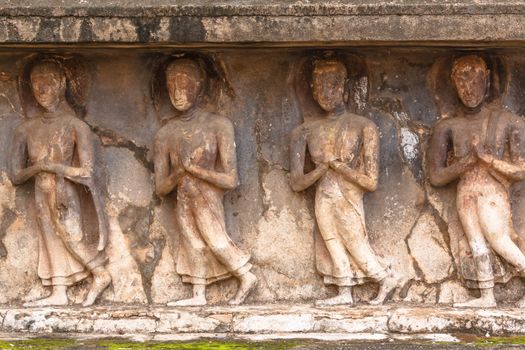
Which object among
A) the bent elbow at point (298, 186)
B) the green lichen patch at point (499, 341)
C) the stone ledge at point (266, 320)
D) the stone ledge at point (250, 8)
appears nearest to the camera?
the stone ledge at point (250, 8)

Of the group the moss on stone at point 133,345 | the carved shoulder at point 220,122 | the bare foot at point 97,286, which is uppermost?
the carved shoulder at point 220,122

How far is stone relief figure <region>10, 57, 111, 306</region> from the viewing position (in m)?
8.16

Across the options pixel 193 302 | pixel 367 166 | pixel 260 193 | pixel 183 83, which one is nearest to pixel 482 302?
pixel 367 166

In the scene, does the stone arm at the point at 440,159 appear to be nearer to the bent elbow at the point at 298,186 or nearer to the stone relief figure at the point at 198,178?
the bent elbow at the point at 298,186

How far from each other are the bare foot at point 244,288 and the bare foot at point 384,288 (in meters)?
0.74

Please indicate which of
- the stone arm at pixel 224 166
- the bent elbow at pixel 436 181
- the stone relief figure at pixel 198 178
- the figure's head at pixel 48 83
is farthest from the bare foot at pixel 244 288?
the figure's head at pixel 48 83

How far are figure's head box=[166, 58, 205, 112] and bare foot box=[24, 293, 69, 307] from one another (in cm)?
139

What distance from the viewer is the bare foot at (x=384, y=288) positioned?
26.8 ft

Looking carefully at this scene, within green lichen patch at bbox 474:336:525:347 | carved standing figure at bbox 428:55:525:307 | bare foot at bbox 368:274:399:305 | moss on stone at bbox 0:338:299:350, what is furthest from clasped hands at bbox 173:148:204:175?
green lichen patch at bbox 474:336:525:347

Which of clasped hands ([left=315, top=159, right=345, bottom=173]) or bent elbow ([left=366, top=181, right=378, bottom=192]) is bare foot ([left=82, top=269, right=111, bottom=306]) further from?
bent elbow ([left=366, top=181, right=378, bottom=192])

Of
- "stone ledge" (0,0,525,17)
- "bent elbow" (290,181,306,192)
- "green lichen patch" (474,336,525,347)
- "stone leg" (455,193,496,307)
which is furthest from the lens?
"bent elbow" (290,181,306,192)

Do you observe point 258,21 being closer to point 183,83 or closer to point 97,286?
point 183,83

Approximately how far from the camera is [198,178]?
8078 millimetres

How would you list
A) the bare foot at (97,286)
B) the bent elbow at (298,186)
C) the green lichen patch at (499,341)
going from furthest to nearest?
the bare foot at (97,286)
the bent elbow at (298,186)
the green lichen patch at (499,341)
